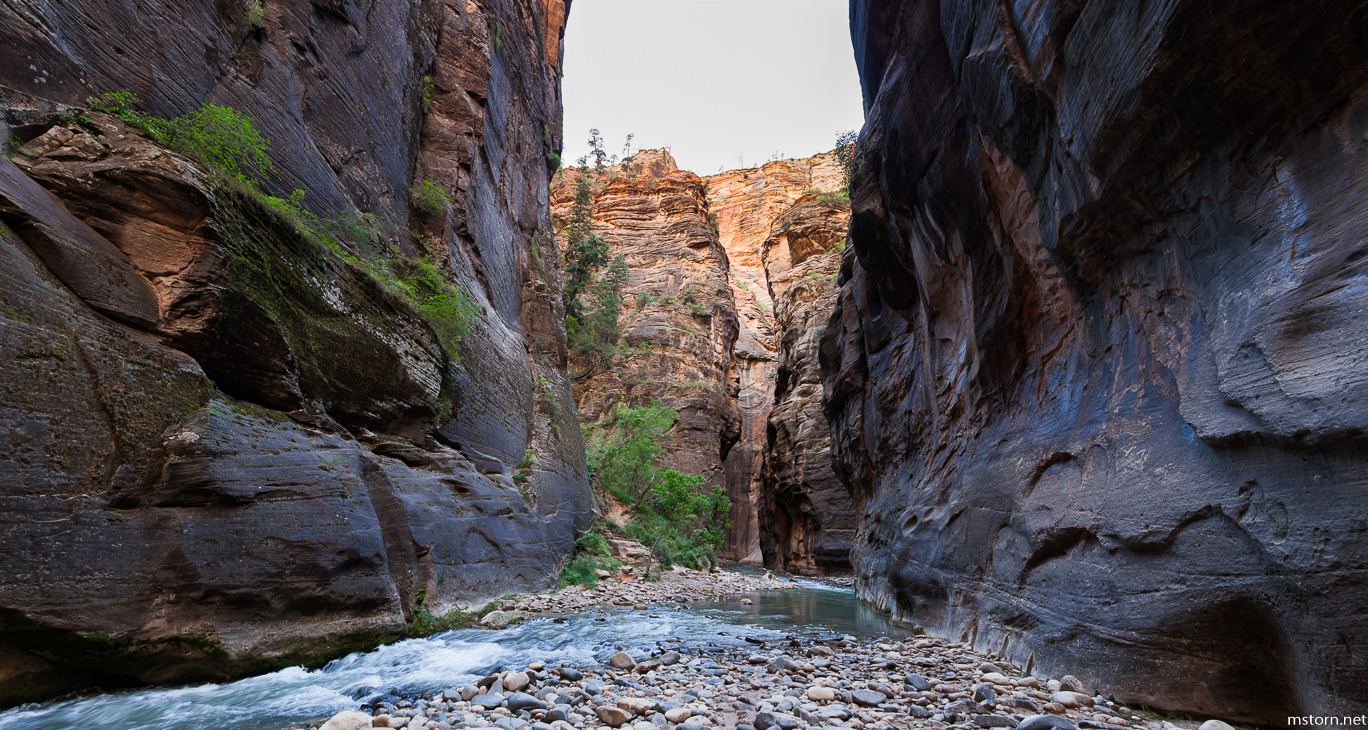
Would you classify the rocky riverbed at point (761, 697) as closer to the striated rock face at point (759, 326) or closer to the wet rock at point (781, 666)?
the wet rock at point (781, 666)

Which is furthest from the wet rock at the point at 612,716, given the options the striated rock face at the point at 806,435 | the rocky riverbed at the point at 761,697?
the striated rock face at the point at 806,435

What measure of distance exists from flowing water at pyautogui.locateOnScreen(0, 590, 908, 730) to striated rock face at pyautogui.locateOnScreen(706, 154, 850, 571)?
56.6 feet

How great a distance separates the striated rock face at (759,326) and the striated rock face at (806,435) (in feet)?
0.45

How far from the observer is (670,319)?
3928 cm

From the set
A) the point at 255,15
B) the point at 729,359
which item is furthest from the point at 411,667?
the point at 729,359

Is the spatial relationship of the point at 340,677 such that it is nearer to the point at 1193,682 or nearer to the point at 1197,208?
the point at 1193,682

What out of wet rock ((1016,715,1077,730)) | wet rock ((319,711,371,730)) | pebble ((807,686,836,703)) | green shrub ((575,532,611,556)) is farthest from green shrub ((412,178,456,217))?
wet rock ((1016,715,1077,730))

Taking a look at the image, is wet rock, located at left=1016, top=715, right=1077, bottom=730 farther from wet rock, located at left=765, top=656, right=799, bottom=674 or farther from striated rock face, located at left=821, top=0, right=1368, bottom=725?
wet rock, located at left=765, top=656, right=799, bottom=674

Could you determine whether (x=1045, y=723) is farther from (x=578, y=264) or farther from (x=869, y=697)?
(x=578, y=264)

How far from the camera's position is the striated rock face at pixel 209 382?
166 inches

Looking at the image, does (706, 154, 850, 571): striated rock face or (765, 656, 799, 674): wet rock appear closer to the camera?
(765, 656, 799, 674): wet rock

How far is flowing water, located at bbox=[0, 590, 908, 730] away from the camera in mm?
4121

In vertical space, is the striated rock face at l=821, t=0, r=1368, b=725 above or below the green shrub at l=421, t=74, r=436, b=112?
below

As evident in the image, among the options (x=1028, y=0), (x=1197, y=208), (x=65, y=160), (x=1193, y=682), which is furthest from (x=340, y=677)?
(x=1028, y=0)
